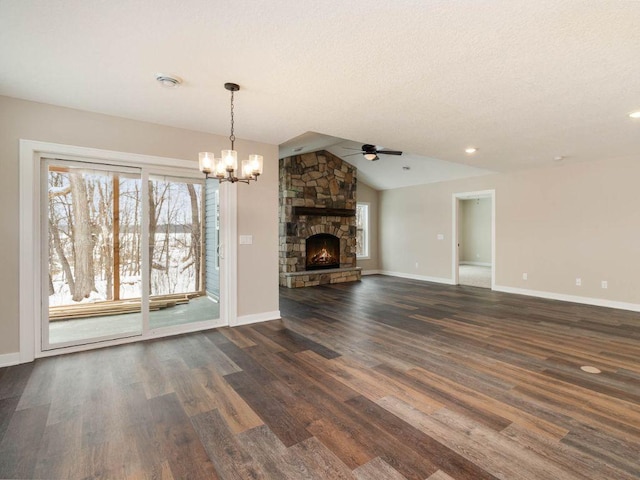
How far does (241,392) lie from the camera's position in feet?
8.27

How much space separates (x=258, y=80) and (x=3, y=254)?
293cm

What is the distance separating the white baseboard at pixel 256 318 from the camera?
435cm

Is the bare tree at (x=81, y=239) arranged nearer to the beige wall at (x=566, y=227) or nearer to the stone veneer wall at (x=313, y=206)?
the stone veneer wall at (x=313, y=206)

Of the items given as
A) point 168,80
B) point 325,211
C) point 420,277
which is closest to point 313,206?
point 325,211

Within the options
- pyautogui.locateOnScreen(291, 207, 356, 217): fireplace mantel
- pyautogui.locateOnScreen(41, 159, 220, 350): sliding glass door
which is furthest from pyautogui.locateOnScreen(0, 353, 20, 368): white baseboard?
pyautogui.locateOnScreen(291, 207, 356, 217): fireplace mantel

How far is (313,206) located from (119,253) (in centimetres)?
488

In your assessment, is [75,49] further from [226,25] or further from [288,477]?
[288,477]

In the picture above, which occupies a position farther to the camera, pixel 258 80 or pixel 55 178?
pixel 55 178

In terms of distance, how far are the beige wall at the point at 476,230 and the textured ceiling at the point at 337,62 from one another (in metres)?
8.29

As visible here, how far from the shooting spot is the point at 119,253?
12.6 feet

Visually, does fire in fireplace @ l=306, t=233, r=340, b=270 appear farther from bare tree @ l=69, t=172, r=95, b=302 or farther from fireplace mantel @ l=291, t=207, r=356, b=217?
bare tree @ l=69, t=172, r=95, b=302

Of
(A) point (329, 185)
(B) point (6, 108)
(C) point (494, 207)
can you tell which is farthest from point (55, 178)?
(C) point (494, 207)

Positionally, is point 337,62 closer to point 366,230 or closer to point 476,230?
point 366,230

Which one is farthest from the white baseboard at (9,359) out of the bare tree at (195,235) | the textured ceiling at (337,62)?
the textured ceiling at (337,62)
